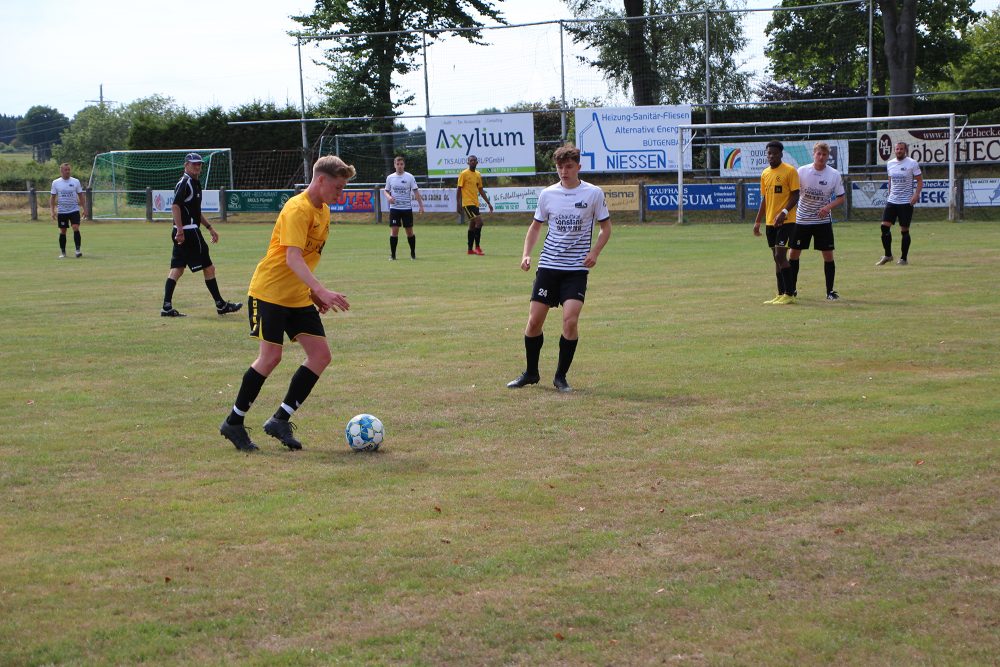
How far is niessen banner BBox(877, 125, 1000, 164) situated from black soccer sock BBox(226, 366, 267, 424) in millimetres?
26223

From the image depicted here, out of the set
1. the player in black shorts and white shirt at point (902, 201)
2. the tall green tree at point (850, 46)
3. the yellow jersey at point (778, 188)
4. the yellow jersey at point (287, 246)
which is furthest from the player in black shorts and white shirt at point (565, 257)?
the tall green tree at point (850, 46)

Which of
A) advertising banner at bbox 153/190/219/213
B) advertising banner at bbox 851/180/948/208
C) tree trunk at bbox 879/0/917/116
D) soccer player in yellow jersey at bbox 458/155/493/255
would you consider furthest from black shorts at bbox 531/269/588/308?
advertising banner at bbox 153/190/219/213

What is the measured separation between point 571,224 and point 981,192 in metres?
23.4

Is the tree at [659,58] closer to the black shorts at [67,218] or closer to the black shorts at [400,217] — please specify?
the black shorts at [400,217]

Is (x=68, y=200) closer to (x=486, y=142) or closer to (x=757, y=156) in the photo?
(x=486, y=142)

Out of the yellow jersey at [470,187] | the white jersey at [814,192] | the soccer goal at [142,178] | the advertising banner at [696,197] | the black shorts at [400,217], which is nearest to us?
the white jersey at [814,192]

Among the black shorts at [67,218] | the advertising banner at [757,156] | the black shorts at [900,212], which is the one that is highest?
the advertising banner at [757,156]

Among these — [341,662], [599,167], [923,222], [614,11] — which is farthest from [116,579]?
[614,11]

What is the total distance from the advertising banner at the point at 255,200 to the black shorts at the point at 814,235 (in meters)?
27.8

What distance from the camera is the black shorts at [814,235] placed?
49.2 feet

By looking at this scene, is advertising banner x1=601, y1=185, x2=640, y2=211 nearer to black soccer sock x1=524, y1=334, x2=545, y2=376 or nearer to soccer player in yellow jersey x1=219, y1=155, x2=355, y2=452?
black soccer sock x1=524, y1=334, x2=545, y2=376

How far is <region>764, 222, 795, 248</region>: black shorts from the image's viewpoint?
48.8ft

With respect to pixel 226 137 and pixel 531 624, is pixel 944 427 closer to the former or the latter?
pixel 531 624

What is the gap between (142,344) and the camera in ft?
40.6
